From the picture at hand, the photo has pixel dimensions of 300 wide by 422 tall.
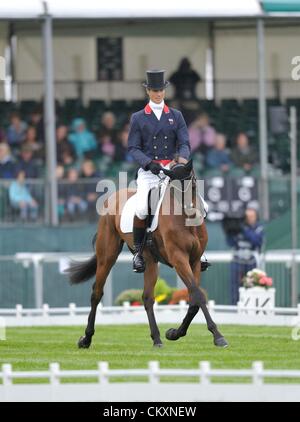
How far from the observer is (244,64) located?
34750 mm

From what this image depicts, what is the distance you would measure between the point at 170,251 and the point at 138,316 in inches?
233

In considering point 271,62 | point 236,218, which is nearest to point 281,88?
point 271,62

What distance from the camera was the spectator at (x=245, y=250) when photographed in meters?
24.0

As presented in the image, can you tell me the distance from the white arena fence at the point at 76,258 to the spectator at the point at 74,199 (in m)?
2.52

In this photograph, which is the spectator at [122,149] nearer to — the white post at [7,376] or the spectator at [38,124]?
the spectator at [38,124]

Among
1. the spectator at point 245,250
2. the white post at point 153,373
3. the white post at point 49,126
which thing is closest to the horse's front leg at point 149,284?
the white post at point 153,373

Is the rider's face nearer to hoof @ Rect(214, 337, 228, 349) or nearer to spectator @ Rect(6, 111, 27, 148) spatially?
hoof @ Rect(214, 337, 228, 349)

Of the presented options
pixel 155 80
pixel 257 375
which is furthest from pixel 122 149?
pixel 257 375

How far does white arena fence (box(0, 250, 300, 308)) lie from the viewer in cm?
2405

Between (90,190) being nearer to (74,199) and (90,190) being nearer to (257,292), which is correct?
(74,199)

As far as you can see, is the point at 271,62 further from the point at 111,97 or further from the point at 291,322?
the point at 291,322

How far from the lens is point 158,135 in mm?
16672

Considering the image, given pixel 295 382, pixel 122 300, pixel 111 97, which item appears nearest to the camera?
pixel 295 382
